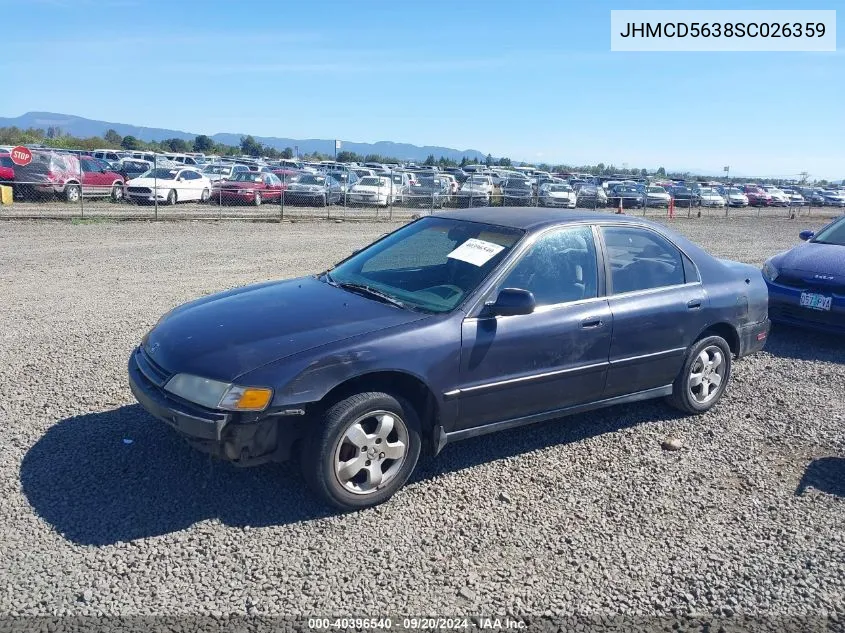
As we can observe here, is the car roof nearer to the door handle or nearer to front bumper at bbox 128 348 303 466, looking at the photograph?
the door handle

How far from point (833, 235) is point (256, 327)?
26.1 ft

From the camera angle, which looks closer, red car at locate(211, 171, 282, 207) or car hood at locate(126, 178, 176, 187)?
car hood at locate(126, 178, 176, 187)

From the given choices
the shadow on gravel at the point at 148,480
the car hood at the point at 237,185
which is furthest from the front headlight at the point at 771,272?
the car hood at the point at 237,185

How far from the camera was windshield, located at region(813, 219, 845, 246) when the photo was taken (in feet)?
29.3

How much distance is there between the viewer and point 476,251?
4773 millimetres

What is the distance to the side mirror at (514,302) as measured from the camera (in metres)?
4.22

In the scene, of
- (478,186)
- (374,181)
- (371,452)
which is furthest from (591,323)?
(478,186)

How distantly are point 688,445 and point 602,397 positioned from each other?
2.51 ft

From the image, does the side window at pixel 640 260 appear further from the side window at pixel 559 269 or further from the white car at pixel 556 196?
the white car at pixel 556 196

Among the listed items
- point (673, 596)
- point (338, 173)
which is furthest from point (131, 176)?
point (673, 596)

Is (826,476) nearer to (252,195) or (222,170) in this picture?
(252,195)

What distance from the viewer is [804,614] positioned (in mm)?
3291

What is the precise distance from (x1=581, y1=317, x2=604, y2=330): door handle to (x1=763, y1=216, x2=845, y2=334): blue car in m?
4.44

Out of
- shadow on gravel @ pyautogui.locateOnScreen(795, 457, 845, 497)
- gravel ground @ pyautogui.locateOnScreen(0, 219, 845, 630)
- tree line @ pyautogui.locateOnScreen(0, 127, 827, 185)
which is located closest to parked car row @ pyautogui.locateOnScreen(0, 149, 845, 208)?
gravel ground @ pyautogui.locateOnScreen(0, 219, 845, 630)
